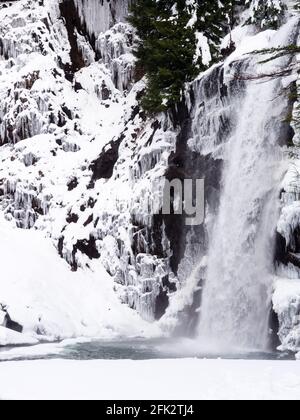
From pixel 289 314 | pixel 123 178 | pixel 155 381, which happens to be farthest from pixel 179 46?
pixel 155 381

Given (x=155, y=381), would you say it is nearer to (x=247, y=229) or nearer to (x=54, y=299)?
(x=247, y=229)

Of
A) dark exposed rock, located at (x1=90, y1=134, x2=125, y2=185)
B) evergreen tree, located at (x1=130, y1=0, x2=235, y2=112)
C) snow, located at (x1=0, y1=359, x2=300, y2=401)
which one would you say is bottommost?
snow, located at (x1=0, y1=359, x2=300, y2=401)

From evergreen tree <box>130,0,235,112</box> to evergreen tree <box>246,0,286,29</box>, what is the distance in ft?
7.83

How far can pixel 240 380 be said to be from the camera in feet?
20.1

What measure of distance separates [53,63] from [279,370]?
Answer: 23547 millimetres

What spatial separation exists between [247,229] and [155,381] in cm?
926

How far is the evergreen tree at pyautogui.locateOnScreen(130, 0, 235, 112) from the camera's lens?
1855 cm

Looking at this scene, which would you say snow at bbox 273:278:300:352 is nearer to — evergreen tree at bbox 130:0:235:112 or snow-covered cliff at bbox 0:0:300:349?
snow-covered cliff at bbox 0:0:300:349

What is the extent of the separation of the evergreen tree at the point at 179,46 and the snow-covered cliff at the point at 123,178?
868mm

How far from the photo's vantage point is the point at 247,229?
14.8 m

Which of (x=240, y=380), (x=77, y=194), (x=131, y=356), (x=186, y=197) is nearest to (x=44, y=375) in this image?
(x=240, y=380)

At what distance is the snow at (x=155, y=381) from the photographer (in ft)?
18.3

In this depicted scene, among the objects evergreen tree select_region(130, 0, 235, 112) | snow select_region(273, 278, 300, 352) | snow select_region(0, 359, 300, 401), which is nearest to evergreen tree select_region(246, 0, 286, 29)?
evergreen tree select_region(130, 0, 235, 112)

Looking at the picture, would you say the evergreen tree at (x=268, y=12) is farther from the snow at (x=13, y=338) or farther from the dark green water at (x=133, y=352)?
the snow at (x=13, y=338)
